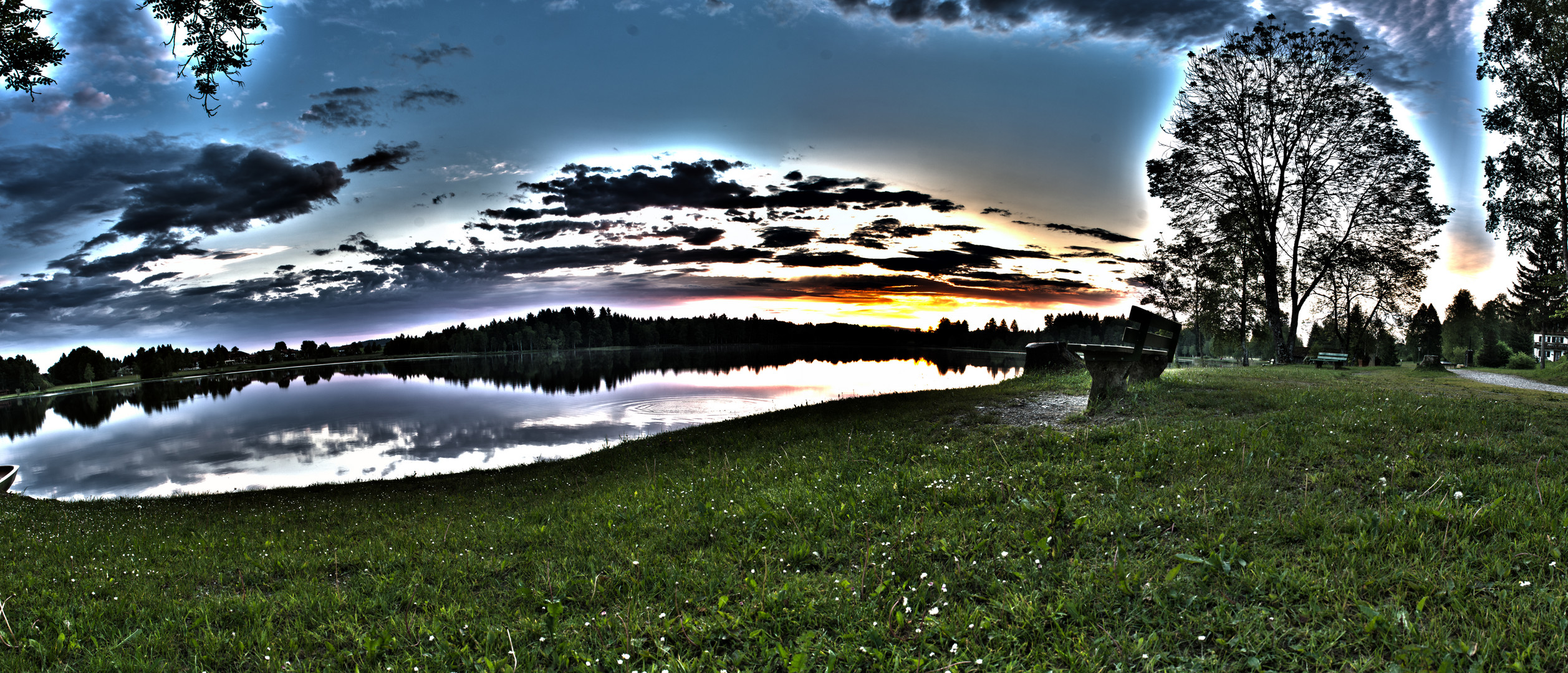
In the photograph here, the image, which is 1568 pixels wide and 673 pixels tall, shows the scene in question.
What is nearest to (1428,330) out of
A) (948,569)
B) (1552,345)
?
(1552,345)

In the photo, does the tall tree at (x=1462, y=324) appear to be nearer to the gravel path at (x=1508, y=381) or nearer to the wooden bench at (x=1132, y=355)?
the gravel path at (x=1508, y=381)

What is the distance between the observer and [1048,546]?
5277 mm

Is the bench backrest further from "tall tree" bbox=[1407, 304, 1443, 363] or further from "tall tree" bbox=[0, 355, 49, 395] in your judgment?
"tall tree" bbox=[0, 355, 49, 395]

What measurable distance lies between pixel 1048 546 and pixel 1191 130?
109 feet

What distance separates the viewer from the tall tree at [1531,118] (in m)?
25.2

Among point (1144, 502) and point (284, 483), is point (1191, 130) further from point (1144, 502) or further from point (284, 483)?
point (284, 483)

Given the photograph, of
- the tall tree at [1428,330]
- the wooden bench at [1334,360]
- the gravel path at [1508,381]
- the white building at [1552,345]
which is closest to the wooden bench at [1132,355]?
the gravel path at [1508,381]

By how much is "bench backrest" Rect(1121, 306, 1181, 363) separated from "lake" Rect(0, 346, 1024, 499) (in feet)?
43.4

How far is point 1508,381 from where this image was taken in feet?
72.6

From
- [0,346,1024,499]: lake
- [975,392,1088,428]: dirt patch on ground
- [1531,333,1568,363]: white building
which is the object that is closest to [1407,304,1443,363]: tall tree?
[1531,333,1568,363]: white building

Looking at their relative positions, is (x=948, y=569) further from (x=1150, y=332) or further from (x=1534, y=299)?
(x=1534, y=299)

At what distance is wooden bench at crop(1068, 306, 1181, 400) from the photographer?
1204 centimetres

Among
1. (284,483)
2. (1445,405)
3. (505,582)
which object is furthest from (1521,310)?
(284,483)

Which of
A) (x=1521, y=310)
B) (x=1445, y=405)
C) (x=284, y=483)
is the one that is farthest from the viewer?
(x=1521, y=310)
